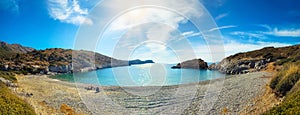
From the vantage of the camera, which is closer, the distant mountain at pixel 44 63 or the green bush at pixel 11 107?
the green bush at pixel 11 107

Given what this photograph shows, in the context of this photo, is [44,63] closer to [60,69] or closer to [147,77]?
[60,69]

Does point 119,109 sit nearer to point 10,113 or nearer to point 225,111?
point 225,111

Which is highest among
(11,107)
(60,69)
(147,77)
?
(60,69)

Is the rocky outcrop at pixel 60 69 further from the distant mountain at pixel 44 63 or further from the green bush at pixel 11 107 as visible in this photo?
the green bush at pixel 11 107

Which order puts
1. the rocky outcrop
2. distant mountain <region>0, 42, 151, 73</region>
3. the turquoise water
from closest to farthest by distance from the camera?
the turquoise water < distant mountain <region>0, 42, 151, 73</region> < the rocky outcrop

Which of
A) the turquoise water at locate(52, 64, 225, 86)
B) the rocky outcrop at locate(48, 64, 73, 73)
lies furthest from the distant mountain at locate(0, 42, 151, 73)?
the turquoise water at locate(52, 64, 225, 86)

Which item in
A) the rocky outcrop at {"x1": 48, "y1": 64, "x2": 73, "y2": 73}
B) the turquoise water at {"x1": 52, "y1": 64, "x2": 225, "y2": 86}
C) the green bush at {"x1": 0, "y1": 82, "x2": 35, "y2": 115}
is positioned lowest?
the green bush at {"x1": 0, "y1": 82, "x2": 35, "y2": 115}

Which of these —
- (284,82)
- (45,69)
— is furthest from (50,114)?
(45,69)

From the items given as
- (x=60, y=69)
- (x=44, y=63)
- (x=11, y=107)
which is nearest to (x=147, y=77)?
(x=11, y=107)

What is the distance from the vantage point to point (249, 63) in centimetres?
7906

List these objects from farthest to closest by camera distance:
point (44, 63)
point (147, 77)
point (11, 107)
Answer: point (44, 63)
point (147, 77)
point (11, 107)

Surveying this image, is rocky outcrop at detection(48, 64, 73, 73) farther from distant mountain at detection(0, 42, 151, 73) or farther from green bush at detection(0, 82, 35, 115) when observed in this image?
green bush at detection(0, 82, 35, 115)

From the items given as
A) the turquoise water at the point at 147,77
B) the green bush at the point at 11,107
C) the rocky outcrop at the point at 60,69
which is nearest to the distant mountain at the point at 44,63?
the rocky outcrop at the point at 60,69

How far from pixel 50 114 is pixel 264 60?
7035 cm
